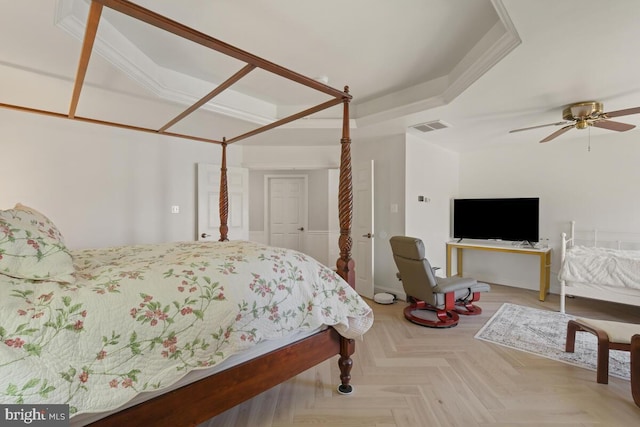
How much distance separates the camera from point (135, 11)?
118cm

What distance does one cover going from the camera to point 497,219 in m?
4.82

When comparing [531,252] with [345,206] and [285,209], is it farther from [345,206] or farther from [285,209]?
[285,209]

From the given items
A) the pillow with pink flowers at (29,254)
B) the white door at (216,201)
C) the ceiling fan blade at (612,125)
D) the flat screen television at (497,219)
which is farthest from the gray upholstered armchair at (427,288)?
the pillow with pink flowers at (29,254)

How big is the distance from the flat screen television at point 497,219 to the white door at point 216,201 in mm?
3695

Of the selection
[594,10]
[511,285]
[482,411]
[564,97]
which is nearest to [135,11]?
[594,10]

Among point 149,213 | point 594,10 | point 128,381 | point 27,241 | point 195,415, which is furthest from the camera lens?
point 149,213

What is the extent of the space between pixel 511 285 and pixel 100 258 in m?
5.61

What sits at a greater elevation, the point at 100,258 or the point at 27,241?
the point at 27,241

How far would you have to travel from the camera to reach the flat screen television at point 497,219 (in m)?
4.52

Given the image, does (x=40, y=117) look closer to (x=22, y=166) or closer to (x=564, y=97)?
(x=22, y=166)

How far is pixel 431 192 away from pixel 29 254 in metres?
4.66

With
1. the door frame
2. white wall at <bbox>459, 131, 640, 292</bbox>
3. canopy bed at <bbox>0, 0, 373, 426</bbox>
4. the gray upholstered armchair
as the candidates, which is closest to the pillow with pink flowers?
canopy bed at <bbox>0, 0, 373, 426</bbox>

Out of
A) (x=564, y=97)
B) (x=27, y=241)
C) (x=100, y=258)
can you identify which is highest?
(x=564, y=97)

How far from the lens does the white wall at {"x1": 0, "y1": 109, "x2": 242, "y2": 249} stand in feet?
9.86
